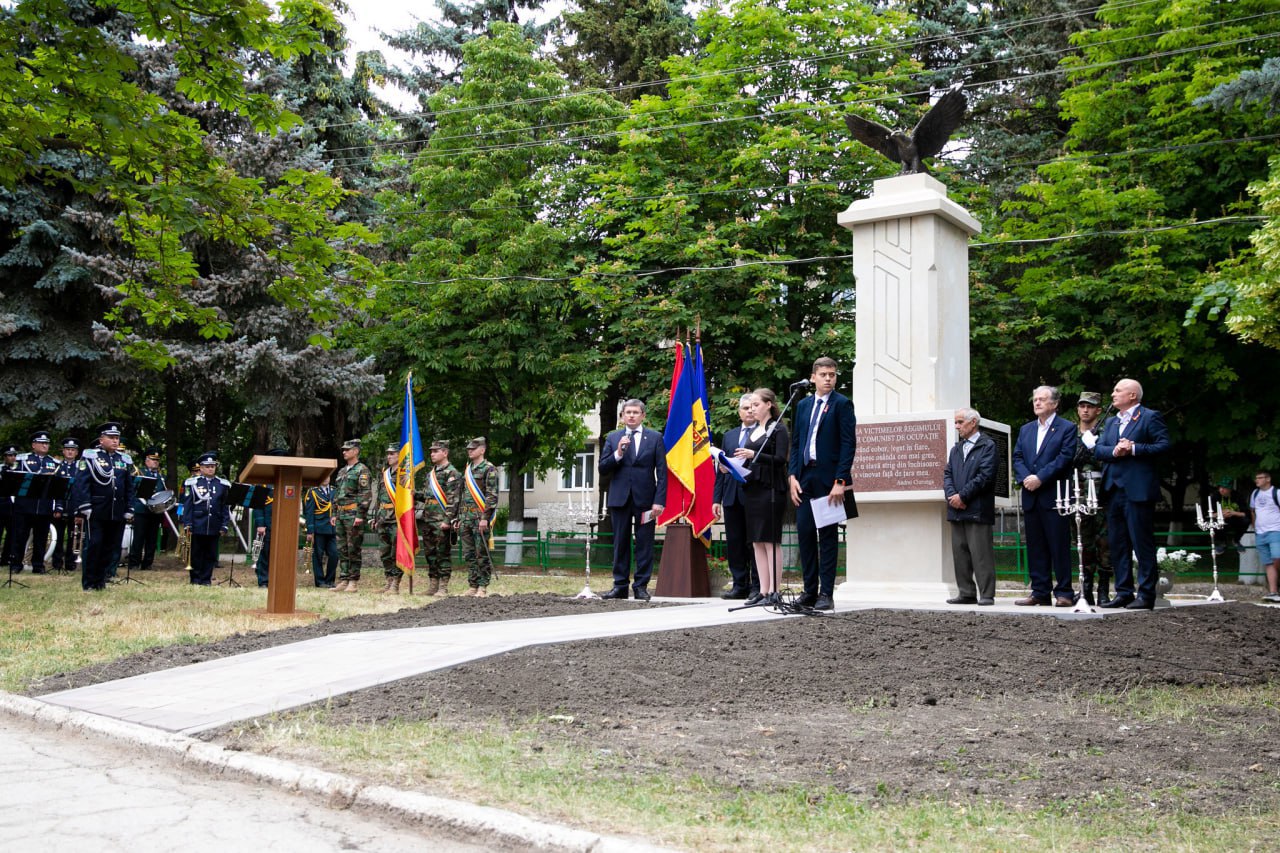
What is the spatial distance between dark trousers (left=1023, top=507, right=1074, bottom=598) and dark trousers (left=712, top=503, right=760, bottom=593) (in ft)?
8.80

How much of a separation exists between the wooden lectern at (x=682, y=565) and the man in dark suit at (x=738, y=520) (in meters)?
0.58

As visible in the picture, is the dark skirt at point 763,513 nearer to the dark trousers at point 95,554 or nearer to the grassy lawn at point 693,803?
the grassy lawn at point 693,803

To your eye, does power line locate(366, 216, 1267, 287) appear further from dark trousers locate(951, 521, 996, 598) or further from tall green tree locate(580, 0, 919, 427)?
dark trousers locate(951, 521, 996, 598)

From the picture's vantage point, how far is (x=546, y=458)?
98.5 feet

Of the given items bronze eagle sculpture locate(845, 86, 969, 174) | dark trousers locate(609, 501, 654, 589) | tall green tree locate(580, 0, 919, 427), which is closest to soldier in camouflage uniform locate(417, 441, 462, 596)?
dark trousers locate(609, 501, 654, 589)

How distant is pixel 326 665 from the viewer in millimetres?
7242

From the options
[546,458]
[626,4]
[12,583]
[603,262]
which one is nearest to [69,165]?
[12,583]

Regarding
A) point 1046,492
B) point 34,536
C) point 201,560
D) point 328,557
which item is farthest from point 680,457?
point 34,536

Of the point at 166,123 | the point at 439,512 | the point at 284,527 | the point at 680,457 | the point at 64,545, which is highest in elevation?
the point at 166,123

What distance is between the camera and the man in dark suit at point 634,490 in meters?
12.3

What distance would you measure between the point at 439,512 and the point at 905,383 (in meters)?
6.37

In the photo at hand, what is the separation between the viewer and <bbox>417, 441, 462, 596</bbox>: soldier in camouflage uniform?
570 inches

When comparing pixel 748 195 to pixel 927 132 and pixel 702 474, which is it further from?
pixel 702 474

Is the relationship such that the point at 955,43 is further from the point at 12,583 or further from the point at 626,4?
the point at 12,583
